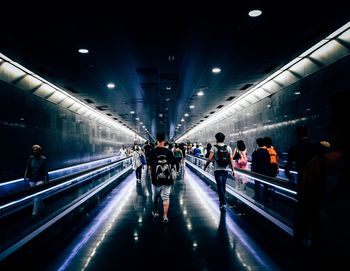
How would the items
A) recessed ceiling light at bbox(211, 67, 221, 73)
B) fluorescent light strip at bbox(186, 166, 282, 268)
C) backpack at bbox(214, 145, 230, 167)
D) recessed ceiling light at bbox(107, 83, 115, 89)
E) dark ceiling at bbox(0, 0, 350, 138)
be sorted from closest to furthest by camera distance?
fluorescent light strip at bbox(186, 166, 282, 268) → dark ceiling at bbox(0, 0, 350, 138) → backpack at bbox(214, 145, 230, 167) → recessed ceiling light at bbox(211, 67, 221, 73) → recessed ceiling light at bbox(107, 83, 115, 89)

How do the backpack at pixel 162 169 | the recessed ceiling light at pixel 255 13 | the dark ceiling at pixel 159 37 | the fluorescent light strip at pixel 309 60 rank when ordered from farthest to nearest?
the fluorescent light strip at pixel 309 60, the backpack at pixel 162 169, the recessed ceiling light at pixel 255 13, the dark ceiling at pixel 159 37

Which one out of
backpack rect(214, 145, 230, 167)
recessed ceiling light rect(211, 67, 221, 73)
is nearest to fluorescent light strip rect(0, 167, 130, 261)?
backpack rect(214, 145, 230, 167)

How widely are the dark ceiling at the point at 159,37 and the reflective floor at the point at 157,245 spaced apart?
4113mm

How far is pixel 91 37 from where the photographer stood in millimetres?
6797

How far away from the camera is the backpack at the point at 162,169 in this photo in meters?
6.01

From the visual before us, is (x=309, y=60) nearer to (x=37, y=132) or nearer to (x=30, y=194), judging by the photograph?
(x=30, y=194)

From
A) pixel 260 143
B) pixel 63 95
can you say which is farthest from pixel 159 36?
pixel 63 95

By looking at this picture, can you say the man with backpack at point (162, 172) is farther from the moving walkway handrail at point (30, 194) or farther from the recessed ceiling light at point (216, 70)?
the recessed ceiling light at point (216, 70)

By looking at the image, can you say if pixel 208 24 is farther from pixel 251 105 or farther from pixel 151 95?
pixel 251 105

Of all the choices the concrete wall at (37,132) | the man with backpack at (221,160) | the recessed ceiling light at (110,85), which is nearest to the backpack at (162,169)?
the man with backpack at (221,160)

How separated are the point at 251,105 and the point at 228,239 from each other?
12263 millimetres

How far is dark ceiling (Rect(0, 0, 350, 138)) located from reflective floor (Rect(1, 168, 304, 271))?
13.5ft

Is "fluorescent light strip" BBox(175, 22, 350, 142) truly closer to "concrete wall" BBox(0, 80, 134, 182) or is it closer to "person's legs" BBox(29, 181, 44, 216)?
"person's legs" BBox(29, 181, 44, 216)

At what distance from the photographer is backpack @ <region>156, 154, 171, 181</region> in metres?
6.01
